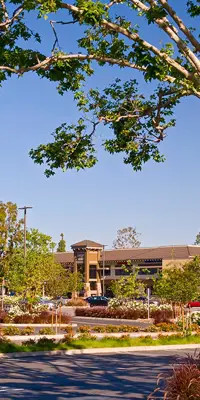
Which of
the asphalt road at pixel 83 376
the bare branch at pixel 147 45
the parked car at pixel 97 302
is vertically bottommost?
the asphalt road at pixel 83 376

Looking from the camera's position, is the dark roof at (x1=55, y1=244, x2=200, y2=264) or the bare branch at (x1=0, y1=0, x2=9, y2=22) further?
the dark roof at (x1=55, y1=244, x2=200, y2=264)

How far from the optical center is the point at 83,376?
62.8 ft

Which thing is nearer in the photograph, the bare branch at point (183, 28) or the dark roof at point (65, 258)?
the bare branch at point (183, 28)

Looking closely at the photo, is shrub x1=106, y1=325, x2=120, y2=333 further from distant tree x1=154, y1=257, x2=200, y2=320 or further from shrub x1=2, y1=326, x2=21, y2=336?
distant tree x1=154, y1=257, x2=200, y2=320

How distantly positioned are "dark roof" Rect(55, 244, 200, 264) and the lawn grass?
6305 centimetres

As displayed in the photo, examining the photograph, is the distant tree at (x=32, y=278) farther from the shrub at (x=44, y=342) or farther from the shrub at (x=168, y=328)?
the shrub at (x=44, y=342)

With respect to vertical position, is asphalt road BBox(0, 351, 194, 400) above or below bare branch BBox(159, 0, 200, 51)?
below

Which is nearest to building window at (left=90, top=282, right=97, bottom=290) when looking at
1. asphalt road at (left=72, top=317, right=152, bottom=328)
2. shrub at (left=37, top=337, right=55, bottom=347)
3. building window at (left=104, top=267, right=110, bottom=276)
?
building window at (left=104, top=267, right=110, bottom=276)

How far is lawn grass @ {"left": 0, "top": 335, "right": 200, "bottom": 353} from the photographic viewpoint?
2481 cm

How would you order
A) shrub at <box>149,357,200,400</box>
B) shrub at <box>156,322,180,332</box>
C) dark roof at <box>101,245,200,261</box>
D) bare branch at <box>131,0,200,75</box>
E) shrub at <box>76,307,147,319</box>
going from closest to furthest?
shrub at <box>149,357,200,400</box>, bare branch at <box>131,0,200,75</box>, shrub at <box>156,322,180,332</box>, shrub at <box>76,307,147,319</box>, dark roof at <box>101,245,200,261</box>

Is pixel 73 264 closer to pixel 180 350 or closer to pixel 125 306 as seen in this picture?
pixel 125 306

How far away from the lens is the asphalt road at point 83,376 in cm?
1574

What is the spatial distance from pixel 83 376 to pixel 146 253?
84927 mm

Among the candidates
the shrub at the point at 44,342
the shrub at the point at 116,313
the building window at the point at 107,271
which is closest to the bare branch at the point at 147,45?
the shrub at the point at 44,342
